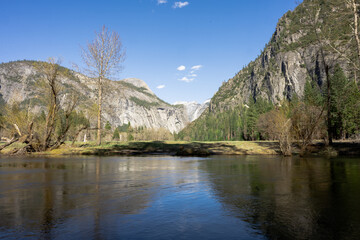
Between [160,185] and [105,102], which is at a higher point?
[105,102]

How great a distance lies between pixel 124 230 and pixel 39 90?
30.9 metres

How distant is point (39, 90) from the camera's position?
31.0m

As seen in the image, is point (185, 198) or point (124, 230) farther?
point (185, 198)

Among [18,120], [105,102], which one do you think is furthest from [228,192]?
[18,120]

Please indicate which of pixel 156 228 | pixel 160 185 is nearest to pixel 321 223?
pixel 156 228

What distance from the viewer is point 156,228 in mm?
5305

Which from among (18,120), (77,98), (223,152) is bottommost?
(223,152)

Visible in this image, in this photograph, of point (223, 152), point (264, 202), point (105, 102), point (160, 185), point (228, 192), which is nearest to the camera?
point (264, 202)

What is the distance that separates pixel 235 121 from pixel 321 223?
175 meters

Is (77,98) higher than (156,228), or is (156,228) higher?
(77,98)

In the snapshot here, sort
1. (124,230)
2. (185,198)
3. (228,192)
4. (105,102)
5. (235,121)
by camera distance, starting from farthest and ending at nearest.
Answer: (235,121)
(105,102)
(228,192)
(185,198)
(124,230)

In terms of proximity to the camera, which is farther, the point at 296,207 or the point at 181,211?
the point at 296,207

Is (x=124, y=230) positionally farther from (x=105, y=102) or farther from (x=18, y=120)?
(x=18, y=120)

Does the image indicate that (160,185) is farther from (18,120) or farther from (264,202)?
(18,120)
